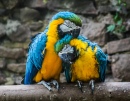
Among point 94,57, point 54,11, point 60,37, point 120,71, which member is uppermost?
point 54,11

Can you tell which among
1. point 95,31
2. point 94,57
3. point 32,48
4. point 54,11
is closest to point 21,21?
point 54,11

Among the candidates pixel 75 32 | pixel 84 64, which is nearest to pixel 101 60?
pixel 84 64

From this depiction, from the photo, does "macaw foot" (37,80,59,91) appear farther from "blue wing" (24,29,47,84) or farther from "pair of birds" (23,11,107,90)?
"blue wing" (24,29,47,84)

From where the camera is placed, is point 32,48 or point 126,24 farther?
point 126,24

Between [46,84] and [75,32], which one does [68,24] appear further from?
[46,84]

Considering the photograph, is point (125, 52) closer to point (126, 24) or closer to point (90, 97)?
point (126, 24)

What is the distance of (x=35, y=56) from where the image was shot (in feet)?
6.26

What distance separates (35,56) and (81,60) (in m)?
0.30

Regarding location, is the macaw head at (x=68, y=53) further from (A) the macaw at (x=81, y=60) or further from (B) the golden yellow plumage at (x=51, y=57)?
(B) the golden yellow plumage at (x=51, y=57)

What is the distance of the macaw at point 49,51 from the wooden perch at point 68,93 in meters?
0.05

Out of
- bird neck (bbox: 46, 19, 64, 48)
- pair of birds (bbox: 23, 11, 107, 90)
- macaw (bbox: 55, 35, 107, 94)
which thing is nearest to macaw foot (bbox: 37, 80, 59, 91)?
pair of birds (bbox: 23, 11, 107, 90)

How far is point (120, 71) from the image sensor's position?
2.97m

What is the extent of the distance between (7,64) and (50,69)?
144cm

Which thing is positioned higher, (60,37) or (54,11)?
(54,11)
